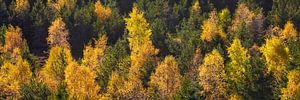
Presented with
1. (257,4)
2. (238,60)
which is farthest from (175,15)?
(238,60)

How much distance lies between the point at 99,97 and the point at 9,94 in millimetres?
13586

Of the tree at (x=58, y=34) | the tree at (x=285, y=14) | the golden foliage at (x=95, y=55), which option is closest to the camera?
the golden foliage at (x=95, y=55)

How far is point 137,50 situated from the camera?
→ 354 ft

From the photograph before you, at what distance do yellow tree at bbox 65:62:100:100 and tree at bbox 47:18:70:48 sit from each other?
3002 cm

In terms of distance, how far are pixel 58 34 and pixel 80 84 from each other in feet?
129

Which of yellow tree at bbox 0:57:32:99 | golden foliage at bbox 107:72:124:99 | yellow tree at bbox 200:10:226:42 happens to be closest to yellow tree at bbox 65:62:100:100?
golden foliage at bbox 107:72:124:99

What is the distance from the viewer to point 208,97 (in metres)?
74.1

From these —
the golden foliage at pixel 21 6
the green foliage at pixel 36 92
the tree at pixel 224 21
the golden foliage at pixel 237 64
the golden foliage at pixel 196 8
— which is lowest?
the green foliage at pixel 36 92

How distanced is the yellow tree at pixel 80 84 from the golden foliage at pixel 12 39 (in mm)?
35001

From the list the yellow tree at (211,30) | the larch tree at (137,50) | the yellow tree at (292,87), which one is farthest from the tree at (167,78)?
the yellow tree at (211,30)

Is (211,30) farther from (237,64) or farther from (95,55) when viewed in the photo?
(237,64)

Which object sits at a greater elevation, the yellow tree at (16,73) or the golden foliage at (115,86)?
the yellow tree at (16,73)

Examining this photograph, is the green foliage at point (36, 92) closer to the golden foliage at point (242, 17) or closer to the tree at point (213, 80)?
the tree at point (213, 80)

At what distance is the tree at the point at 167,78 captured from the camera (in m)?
81.9
